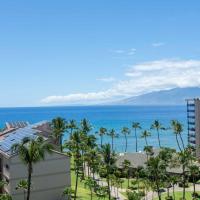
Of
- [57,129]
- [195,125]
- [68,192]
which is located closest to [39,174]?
[68,192]

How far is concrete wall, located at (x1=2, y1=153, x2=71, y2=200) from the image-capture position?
79412 mm

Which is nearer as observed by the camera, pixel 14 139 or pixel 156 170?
pixel 14 139

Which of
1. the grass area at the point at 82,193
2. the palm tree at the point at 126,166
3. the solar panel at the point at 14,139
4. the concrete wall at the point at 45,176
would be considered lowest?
the grass area at the point at 82,193

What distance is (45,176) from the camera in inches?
3260

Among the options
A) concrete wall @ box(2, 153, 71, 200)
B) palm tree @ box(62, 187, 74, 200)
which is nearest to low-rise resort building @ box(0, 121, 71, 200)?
concrete wall @ box(2, 153, 71, 200)

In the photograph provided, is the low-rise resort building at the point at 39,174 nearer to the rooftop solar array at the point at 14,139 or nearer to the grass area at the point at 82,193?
the rooftop solar array at the point at 14,139

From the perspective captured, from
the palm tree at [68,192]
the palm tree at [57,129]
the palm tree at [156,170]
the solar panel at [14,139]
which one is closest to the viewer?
the palm tree at [68,192]

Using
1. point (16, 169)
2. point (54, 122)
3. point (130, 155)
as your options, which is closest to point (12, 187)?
point (16, 169)

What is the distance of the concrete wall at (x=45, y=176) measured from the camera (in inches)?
3126

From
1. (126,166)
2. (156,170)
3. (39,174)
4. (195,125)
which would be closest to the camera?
(39,174)

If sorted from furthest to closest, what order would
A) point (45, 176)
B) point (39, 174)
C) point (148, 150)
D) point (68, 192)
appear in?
point (148, 150) < point (45, 176) < point (39, 174) < point (68, 192)

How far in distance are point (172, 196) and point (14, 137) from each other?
4080 cm

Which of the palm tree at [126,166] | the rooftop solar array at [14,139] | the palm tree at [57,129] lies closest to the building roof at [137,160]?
the palm tree at [126,166]

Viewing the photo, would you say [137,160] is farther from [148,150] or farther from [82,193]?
[82,193]
